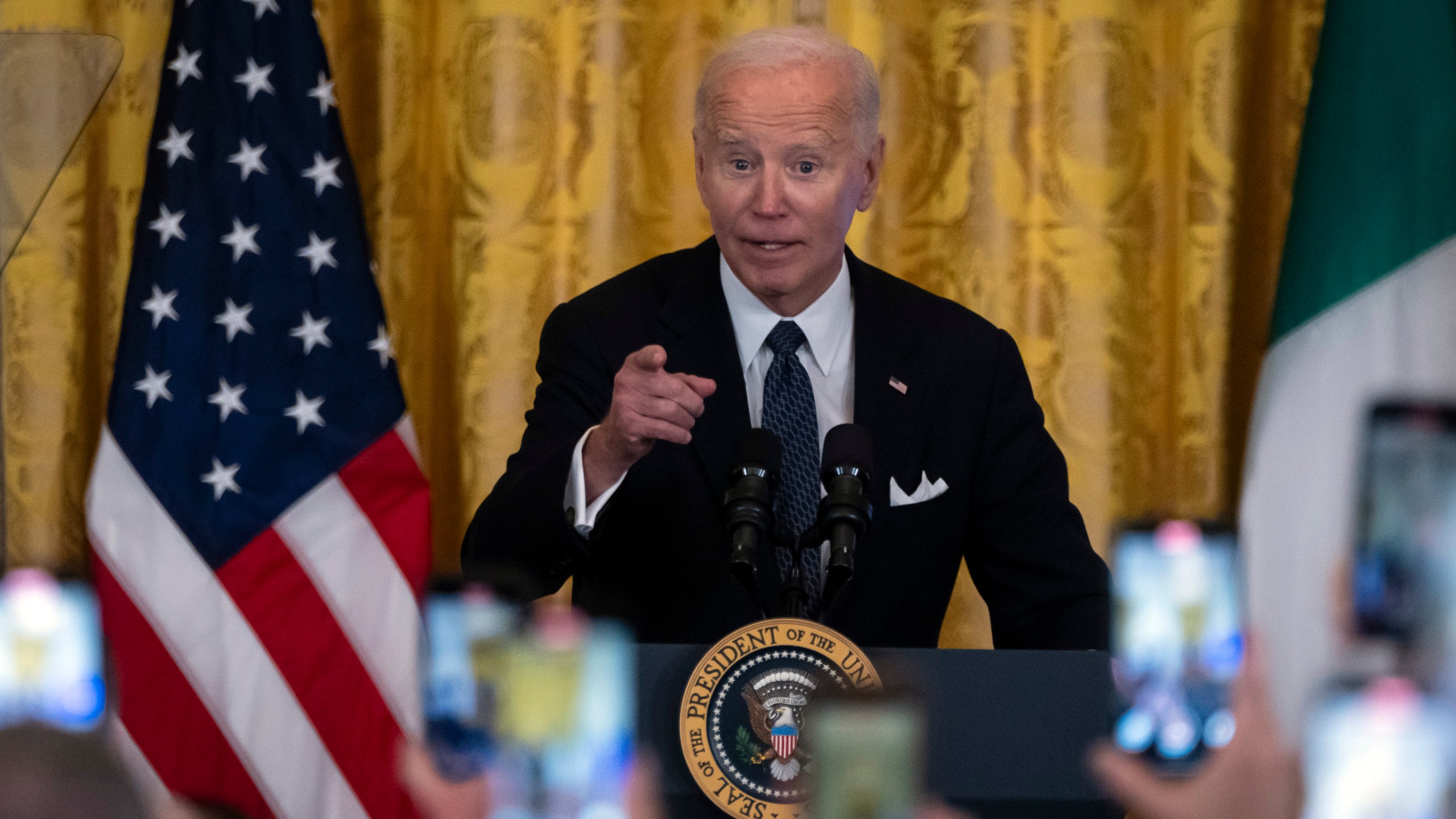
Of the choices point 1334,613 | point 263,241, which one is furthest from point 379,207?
point 1334,613

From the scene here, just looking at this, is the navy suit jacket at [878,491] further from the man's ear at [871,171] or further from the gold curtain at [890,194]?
the gold curtain at [890,194]

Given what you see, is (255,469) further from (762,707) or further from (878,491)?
(762,707)

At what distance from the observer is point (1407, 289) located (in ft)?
7.93

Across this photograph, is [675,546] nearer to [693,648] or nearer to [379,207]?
[693,648]

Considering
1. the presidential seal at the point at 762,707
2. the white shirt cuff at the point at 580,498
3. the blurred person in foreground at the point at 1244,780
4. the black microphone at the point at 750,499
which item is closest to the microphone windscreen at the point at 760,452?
the black microphone at the point at 750,499

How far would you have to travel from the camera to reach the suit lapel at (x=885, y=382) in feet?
6.26

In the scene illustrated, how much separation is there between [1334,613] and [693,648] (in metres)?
0.53

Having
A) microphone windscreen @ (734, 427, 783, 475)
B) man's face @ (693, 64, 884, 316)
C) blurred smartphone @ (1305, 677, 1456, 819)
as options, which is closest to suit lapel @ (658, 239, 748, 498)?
man's face @ (693, 64, 884, 316)

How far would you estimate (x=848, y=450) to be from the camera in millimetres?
1197

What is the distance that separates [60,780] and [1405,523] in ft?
2.28

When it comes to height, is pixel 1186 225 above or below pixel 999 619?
above

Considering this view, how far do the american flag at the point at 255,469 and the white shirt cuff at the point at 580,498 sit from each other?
983 millimetres

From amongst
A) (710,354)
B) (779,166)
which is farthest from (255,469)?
(779,166)

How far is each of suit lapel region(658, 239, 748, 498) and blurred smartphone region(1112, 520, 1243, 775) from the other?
1.13 meters
